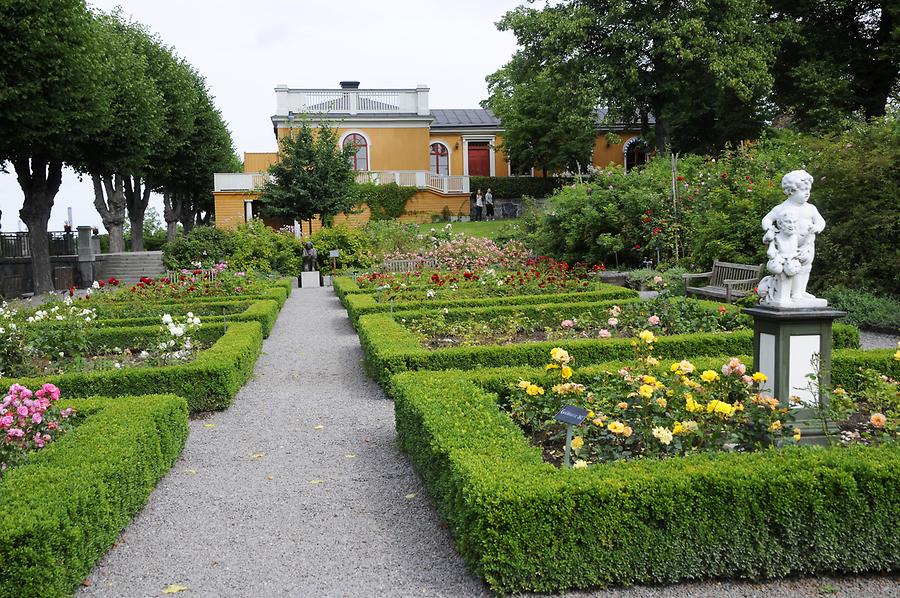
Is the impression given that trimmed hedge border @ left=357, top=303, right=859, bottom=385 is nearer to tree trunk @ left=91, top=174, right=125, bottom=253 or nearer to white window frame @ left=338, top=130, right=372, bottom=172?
tree trunk @ left=91, top=174, right=125, bottom=253

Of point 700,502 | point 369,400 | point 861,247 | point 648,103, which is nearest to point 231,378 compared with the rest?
point 369,400

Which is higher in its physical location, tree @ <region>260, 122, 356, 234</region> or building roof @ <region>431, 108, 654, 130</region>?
building roof @ <region>431, 108, 654, 130</region>

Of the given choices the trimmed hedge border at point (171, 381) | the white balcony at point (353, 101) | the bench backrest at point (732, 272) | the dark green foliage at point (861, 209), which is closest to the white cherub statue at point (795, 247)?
the trimmed hedge border at point (171, 381)

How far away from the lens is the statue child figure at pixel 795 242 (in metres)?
4.70

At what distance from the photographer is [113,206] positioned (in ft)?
90.4

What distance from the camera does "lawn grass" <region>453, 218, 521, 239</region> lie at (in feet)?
92.2

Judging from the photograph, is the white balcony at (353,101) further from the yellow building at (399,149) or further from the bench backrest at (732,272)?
the bench backrest at (732,272)

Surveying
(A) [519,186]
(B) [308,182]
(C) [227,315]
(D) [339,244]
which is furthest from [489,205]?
(C) [227,315]

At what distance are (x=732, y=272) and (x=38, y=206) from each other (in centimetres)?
1859

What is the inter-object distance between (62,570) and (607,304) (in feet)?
27.2

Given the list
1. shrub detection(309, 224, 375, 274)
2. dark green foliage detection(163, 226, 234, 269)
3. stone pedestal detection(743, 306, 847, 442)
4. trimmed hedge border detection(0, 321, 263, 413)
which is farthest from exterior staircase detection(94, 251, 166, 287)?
stone pedestal detection(743, 306, 847, 442)

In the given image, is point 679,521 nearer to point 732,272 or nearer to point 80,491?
point 80,491

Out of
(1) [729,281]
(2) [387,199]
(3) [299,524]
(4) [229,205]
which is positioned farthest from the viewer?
(2) [387,199]

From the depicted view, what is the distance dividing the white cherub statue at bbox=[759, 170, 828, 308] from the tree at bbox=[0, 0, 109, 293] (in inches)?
611
